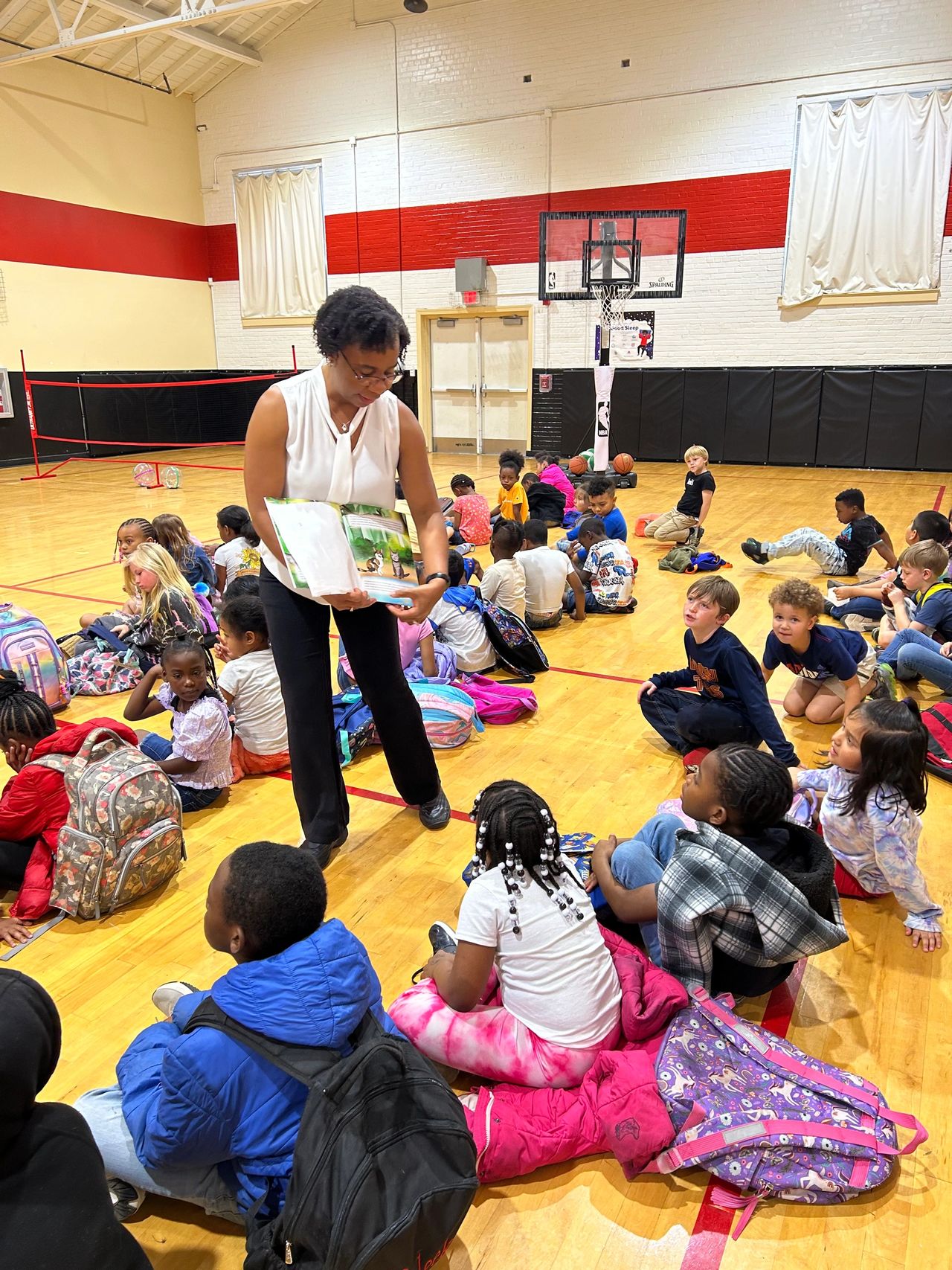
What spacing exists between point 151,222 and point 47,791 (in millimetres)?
17223

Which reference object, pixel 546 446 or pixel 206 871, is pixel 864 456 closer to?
pixel 546 446

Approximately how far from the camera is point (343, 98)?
628 inches

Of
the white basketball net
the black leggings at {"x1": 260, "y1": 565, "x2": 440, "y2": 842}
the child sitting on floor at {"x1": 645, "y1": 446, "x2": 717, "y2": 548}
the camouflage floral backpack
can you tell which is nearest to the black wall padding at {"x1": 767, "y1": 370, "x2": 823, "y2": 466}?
the white basketball net

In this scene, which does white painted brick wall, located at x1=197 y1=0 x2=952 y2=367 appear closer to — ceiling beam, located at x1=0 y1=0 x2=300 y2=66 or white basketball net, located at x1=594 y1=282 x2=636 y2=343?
white basketball net, located at x1=594 y1=282 x2=636 y2=343

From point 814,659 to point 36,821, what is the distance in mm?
3127

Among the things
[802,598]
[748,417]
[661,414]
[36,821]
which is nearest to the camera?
[36,821]

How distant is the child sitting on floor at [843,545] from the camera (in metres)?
6.77

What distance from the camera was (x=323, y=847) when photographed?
2.87m

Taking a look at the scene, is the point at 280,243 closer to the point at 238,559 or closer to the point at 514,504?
the point at 514,504

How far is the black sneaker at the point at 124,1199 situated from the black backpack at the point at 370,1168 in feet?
1.16

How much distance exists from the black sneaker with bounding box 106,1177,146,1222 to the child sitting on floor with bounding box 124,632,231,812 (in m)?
1.72

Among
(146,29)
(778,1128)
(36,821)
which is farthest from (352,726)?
(146,29)

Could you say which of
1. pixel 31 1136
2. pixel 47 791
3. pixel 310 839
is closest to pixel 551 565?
pixel 310 839

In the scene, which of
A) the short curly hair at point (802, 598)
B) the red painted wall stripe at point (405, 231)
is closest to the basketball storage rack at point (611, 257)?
the red painted wall stripe at point (405, 231)
